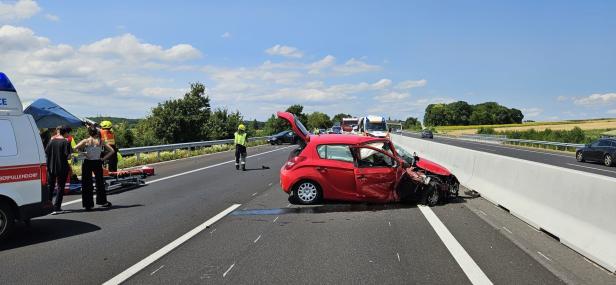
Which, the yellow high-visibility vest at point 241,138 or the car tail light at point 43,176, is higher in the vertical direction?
the yellow high-visibility vest at point 241,138

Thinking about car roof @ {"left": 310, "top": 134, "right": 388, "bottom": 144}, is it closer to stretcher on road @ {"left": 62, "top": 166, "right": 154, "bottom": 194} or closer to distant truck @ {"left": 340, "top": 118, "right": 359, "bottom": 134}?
stretcher on road @ {"left": 62, "top": 166, "right": 154, "bottom": 194}

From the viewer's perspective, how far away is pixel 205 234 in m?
7.47

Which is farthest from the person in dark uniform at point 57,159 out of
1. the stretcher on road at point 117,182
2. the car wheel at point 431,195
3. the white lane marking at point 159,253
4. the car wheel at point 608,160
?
the car wheel at point 608,160

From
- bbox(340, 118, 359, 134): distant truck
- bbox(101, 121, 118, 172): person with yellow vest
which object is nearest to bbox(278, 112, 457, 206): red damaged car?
bbox(101, 121, 118, 172): person with yellow vest

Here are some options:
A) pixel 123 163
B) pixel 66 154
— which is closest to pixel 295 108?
pixel 123 163

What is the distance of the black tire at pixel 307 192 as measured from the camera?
10.1 meters

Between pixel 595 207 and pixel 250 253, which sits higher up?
pixel 595 207

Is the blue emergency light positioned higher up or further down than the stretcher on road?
higher up

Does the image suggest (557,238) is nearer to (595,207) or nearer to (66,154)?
(595,207)

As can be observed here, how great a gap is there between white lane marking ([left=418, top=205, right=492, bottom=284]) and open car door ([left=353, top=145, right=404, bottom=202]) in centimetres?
114

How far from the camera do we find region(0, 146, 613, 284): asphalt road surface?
530 centimetres

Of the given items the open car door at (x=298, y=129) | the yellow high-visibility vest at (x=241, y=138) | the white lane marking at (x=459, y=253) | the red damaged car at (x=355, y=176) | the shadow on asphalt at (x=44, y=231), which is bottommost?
the white lane marking at (x=459, y=253)

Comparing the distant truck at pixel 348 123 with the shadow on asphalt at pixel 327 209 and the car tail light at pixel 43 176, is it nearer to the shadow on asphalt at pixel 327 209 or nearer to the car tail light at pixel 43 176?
the shadow on asphalt at pixel 327 209

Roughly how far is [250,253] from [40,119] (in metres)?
12.8
